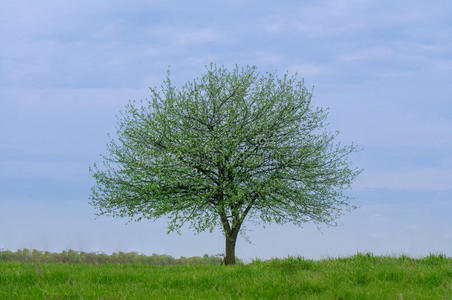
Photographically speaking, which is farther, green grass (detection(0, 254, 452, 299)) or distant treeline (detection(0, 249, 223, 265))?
distant treeline (detection(0, 249, 223, 265))

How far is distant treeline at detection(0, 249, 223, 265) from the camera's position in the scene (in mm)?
19375

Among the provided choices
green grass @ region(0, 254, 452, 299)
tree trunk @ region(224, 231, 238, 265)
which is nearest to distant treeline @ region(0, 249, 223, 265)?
tree trunk @ region(224, 231, 238, 265)

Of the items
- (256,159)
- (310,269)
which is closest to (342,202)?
(256,159)

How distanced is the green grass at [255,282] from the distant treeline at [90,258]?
729cm

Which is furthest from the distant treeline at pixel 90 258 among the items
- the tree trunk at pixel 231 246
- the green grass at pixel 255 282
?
the green grass at pixel 255 282

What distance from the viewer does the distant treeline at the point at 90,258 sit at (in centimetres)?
1938

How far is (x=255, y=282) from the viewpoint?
31.9 feet

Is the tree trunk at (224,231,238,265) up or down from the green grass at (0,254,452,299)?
up

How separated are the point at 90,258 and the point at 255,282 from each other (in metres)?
12.6

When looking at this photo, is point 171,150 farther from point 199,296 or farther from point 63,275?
point 199,296

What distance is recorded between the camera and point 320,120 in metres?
21.9

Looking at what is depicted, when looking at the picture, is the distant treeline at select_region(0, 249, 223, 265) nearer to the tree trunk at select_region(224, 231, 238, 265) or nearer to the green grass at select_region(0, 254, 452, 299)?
the tree trunk at select_region(224, 231, 238, 265)

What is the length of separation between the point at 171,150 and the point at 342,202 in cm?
917

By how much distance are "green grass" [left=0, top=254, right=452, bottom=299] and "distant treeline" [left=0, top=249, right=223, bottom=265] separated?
7.29 m
